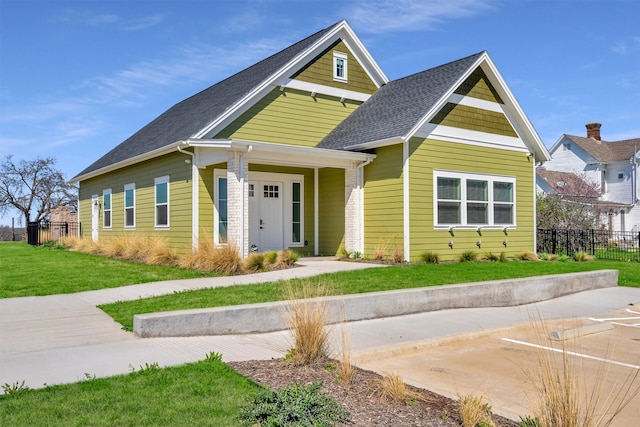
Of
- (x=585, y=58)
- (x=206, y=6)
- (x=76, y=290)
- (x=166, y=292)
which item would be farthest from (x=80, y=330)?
(x=585, y=58)

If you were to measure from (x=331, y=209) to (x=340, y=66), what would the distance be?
518 cm

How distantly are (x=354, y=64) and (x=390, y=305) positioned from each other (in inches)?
466

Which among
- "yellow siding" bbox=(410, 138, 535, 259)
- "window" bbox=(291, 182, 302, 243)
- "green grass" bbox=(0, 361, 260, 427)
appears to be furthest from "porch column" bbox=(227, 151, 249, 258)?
"green grass" bbox=(0, 361, 260, 427)

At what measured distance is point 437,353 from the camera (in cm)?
679

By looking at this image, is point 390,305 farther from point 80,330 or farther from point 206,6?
point 206,6

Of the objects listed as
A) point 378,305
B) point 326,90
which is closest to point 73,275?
point 378,305

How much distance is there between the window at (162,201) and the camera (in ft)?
54.6

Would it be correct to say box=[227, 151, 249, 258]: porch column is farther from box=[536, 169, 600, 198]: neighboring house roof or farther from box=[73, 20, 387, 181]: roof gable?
box=[536, 169, 600, 198]: neighboring house roof

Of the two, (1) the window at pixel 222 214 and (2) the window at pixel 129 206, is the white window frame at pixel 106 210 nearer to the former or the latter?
(2) the window at pixel 129 206

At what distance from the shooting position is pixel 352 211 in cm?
1570

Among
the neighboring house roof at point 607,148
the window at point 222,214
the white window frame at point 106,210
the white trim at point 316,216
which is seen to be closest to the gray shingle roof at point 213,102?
the white window frame at point 106,210

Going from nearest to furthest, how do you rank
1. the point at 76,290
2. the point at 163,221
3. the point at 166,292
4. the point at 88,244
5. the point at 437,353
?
1. the point at 437,353
2. the point at 166,292
3. the point at 76,290
4. the point at 163,221
5. the point at 88,244

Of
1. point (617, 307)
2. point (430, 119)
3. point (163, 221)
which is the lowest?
point (617, 307)

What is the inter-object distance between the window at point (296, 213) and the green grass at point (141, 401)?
12.1 meters
